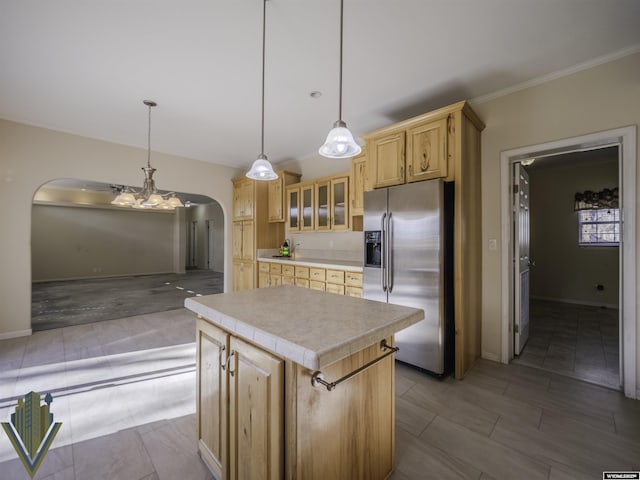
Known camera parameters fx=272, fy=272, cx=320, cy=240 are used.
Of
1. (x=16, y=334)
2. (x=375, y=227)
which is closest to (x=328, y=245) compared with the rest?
(x=375, y=227)

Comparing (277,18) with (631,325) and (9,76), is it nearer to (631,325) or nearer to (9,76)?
(9,76)

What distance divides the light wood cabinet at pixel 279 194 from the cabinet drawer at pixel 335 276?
180cm

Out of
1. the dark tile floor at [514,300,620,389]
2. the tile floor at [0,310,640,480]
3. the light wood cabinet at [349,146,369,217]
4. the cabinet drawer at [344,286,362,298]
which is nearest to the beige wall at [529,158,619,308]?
the dark tile floor at [514,300,620,389]

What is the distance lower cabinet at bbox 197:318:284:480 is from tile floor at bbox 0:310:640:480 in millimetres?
323

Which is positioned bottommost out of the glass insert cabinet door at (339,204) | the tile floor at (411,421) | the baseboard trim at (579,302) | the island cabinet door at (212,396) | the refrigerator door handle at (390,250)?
the tile floor at (411,421)

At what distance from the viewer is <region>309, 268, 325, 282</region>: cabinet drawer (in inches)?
147

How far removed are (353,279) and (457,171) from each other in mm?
1639

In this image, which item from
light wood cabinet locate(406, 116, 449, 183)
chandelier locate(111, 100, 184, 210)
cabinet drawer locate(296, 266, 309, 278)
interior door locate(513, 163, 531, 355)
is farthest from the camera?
cabinet drawer locate(296, 266, 309, 278)

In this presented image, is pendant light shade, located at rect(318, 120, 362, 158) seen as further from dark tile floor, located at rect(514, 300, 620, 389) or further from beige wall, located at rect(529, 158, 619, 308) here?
beige wall, located at rect(529, 158, 619, 308)

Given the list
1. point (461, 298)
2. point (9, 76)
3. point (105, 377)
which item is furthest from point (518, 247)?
point (9, 76)

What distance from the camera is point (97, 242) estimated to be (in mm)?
9102

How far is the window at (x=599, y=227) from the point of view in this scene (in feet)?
16.4

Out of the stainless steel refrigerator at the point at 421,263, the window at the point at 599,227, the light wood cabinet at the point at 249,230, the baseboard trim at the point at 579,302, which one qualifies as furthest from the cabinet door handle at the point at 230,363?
the window at the point at 599,227

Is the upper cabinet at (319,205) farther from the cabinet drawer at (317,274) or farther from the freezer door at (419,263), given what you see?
the freezer door at (419,263)
